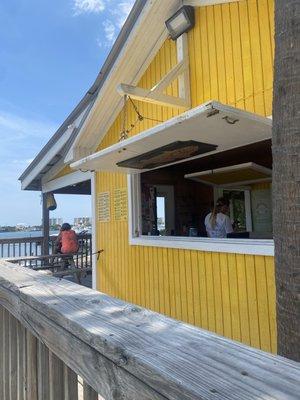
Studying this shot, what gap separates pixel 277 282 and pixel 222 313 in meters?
3.03

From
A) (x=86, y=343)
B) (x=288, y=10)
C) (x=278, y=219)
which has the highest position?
(x=288, y=10)

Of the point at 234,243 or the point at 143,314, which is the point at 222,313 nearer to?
the point at 234,243

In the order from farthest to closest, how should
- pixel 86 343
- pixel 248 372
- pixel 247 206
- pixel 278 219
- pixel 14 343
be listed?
pixel 247 206
pixel 14 343
pixel 278 219
pixel 86 343
pixel 248 372

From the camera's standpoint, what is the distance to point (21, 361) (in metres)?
1.88

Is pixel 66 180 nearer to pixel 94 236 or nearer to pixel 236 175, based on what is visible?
pixel 94 236

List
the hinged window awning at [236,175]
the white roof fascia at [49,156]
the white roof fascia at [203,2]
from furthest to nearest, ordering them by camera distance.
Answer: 1. the white roof fascia at [49,156]
2. the hinged window awning at [236,175]
3. the white roof fascia at [203,2]

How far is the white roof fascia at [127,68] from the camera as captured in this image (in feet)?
16.6

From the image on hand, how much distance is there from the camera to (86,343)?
109 centimetres

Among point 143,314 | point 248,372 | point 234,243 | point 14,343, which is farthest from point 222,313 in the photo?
point 248,372

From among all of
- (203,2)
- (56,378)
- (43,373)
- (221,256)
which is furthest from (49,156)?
(56,378)

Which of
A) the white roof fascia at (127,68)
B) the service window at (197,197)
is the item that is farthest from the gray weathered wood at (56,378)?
the service window at (197,197)

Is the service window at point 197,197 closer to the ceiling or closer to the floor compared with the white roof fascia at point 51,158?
closer to the floor

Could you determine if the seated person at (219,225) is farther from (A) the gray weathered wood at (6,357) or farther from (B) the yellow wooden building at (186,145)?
(A) the gray weathered wood at (6,357)

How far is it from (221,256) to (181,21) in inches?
122
